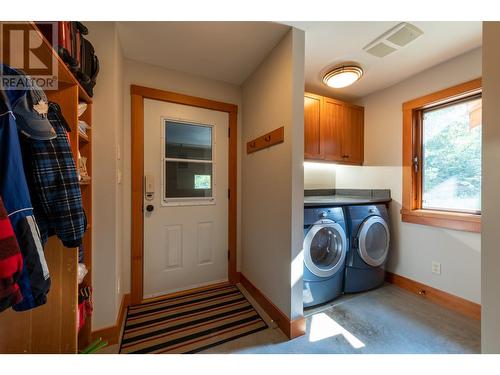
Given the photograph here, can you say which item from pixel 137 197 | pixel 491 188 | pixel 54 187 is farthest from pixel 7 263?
pixel 491 188

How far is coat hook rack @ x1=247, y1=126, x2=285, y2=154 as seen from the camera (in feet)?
4.88

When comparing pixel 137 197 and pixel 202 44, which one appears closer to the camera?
pixel 202 44

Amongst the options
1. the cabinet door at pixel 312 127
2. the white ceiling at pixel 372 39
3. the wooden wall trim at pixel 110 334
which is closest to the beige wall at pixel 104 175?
→ the wooden wall trim at pixel 110 334

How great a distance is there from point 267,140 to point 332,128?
105 centimetres

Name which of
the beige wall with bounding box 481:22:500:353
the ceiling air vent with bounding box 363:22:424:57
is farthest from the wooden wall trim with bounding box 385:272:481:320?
the ceiling air vent with bounding box 363:22:424:57

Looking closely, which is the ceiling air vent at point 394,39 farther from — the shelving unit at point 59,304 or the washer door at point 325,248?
the shelving unit at point 59,304

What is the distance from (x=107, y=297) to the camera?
133 cm

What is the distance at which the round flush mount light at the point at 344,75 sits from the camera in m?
1.78

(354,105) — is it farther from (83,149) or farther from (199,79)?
(83,149)

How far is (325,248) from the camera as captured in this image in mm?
1860

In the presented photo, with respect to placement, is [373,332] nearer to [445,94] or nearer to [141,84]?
[445,94]

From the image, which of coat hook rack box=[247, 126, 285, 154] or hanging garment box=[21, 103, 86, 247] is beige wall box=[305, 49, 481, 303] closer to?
coat hook rack box=[247, 126, 285, 154]
